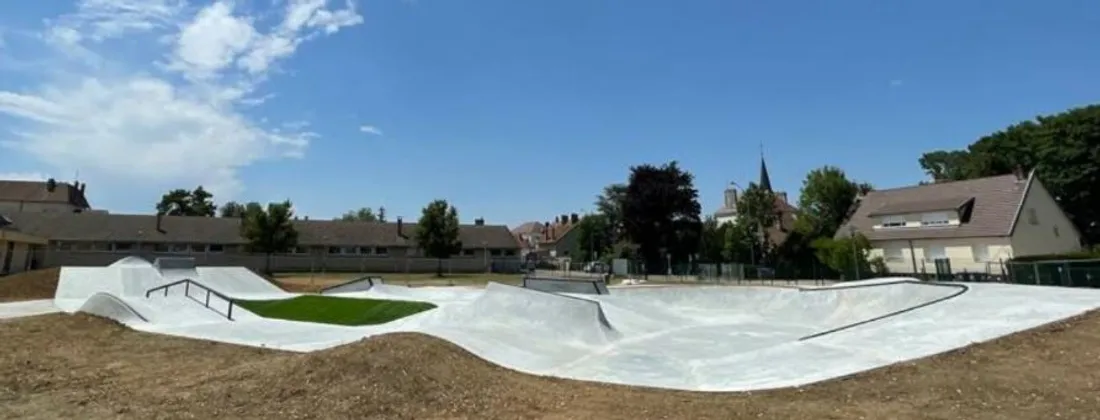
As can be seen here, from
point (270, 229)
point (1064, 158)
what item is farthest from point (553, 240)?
point (1064, 158)

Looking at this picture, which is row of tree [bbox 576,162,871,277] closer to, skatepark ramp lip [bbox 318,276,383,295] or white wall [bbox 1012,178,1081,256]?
white wall [bbox 1012,178,1081,256]

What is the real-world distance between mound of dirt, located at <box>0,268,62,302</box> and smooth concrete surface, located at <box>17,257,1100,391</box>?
14.6 ft

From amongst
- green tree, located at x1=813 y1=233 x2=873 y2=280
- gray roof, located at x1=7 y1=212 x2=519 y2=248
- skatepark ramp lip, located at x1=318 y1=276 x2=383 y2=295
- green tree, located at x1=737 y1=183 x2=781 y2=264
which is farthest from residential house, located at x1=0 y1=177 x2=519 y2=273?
green tree, located at x1=813 y1=233 x2=873 y2=280

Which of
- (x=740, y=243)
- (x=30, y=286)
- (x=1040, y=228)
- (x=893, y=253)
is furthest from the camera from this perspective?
(x=740, y=243)

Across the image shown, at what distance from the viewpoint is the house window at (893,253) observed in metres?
38.2

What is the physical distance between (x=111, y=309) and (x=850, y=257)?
Result: 1495 inches

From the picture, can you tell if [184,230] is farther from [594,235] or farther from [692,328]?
[692,328]

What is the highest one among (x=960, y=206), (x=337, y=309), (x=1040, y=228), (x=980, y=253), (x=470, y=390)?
(x=960, y=206)

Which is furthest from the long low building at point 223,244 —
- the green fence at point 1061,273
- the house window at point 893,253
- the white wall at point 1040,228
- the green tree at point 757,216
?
the green fence at point 1061,273

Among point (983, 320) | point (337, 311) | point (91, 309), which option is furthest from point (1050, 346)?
point (91, 309)

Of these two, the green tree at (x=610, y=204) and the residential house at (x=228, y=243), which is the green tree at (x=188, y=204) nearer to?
the residential house at (x=228, y=243)

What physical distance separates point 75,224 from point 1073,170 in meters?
84.6

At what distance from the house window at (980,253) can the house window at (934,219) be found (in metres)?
2.51

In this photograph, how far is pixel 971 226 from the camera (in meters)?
35.0
